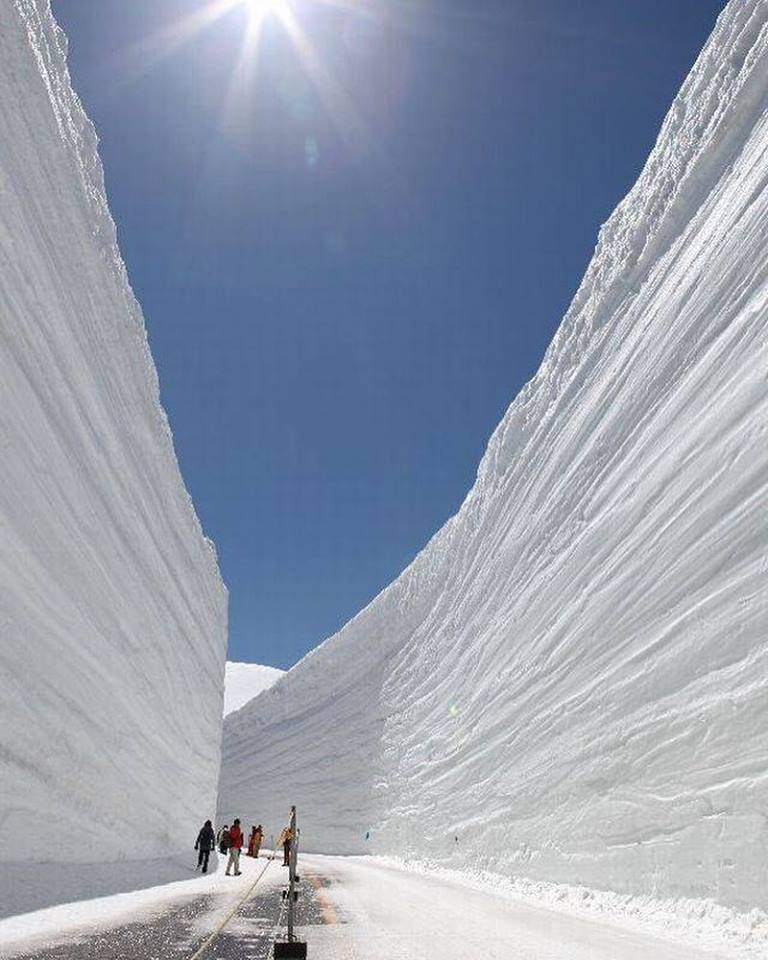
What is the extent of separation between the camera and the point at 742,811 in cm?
1080

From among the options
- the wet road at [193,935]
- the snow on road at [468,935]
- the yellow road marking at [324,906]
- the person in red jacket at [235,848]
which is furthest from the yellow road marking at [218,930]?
the person in red jacket at [235,848]

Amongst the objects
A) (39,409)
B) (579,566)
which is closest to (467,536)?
(579,566)

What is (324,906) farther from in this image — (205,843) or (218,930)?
(205,843)

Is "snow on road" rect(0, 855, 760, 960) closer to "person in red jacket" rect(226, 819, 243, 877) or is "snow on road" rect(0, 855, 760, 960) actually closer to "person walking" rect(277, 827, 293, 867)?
"person walking" rect(277, 827, 293, 867)

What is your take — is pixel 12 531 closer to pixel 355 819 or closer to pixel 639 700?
pixel 639 700

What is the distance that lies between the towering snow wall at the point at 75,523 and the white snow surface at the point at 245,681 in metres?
69.0

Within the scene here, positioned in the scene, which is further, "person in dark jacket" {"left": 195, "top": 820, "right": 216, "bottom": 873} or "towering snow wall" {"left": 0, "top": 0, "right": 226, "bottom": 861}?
"person in dark jacket" {"left": 195, "top": 820, "right": 216, "bottom": 873}

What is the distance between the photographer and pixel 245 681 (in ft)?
341

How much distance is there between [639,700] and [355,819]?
26788mm

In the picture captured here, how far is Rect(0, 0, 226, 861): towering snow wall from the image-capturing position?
1258cm

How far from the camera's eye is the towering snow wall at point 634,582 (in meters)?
12.3

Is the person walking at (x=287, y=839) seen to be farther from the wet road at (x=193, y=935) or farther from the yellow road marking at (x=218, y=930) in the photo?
the yellow road marking at (x=218, y=930)

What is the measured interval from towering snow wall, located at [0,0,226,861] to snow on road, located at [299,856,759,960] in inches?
181

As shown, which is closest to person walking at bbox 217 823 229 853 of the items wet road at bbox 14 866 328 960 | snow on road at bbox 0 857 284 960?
snow on road at bbox 0 857 284 960
